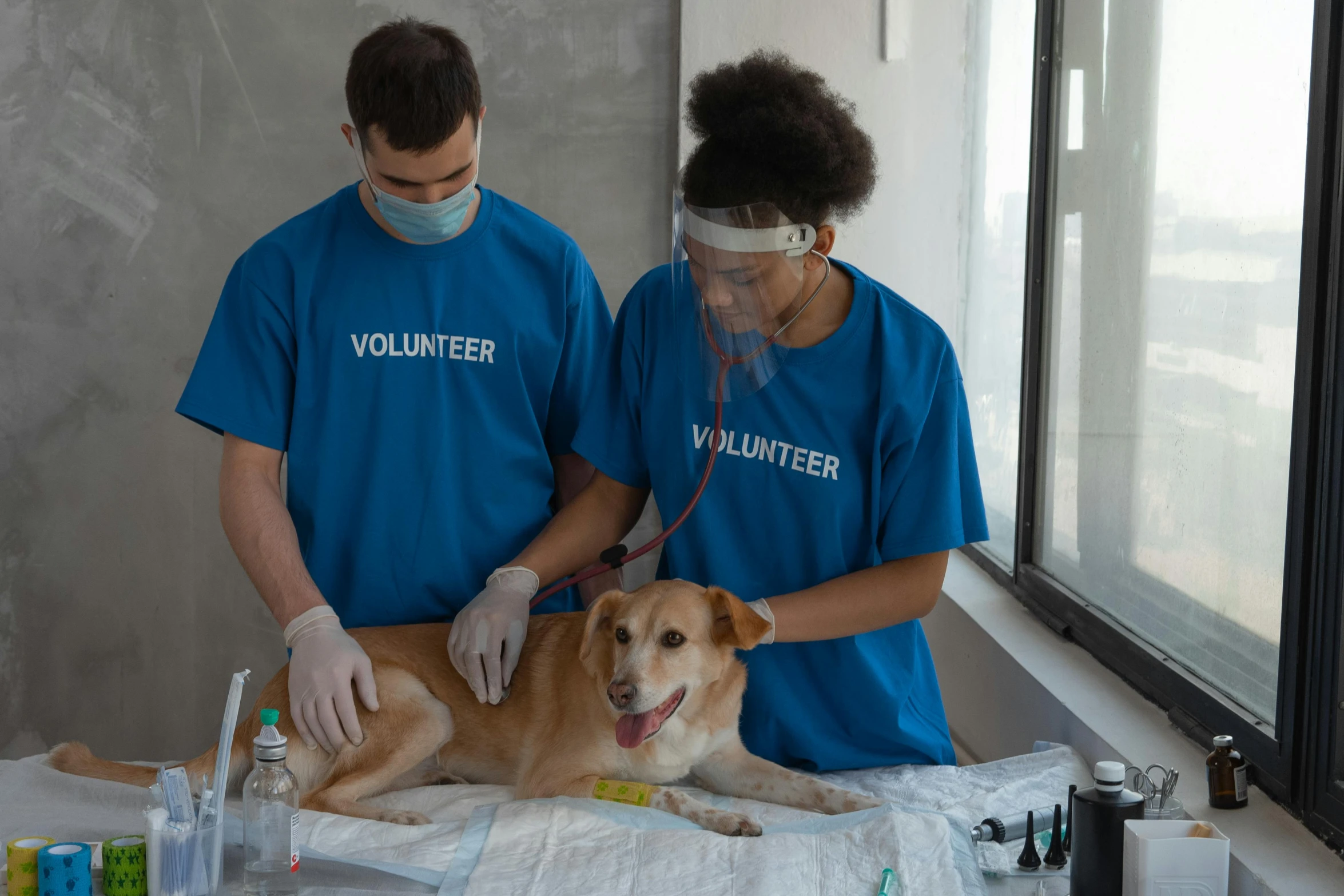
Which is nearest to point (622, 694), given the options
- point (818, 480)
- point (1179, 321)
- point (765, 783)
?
point (765, 783)

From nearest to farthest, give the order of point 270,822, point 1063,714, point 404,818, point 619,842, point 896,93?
1. point 270,822
2. point 619,842
3. point 404,818
4. point 1063,714
5. point 896,93

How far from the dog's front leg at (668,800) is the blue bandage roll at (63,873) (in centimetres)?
60

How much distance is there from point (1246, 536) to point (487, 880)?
1276mm

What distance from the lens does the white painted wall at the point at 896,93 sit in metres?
2.83

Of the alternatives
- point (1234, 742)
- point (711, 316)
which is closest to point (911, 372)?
point (711, 316)

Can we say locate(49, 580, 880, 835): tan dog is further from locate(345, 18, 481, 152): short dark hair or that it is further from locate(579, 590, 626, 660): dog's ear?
locate(345, 18, 481, 152): short dark hair

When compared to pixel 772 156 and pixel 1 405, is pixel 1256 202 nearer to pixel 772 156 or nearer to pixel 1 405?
pixel 772 156

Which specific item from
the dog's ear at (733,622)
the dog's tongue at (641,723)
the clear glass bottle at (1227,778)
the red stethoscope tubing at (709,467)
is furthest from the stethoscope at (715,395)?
the clear glass bottle at (1227,778)

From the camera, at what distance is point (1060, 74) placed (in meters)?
2.57

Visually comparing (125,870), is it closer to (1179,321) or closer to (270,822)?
(270,822)

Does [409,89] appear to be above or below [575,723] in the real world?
above

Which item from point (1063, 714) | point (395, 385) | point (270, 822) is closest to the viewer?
point (270, 822)

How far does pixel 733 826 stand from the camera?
1474mm

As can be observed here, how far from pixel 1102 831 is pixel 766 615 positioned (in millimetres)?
516
